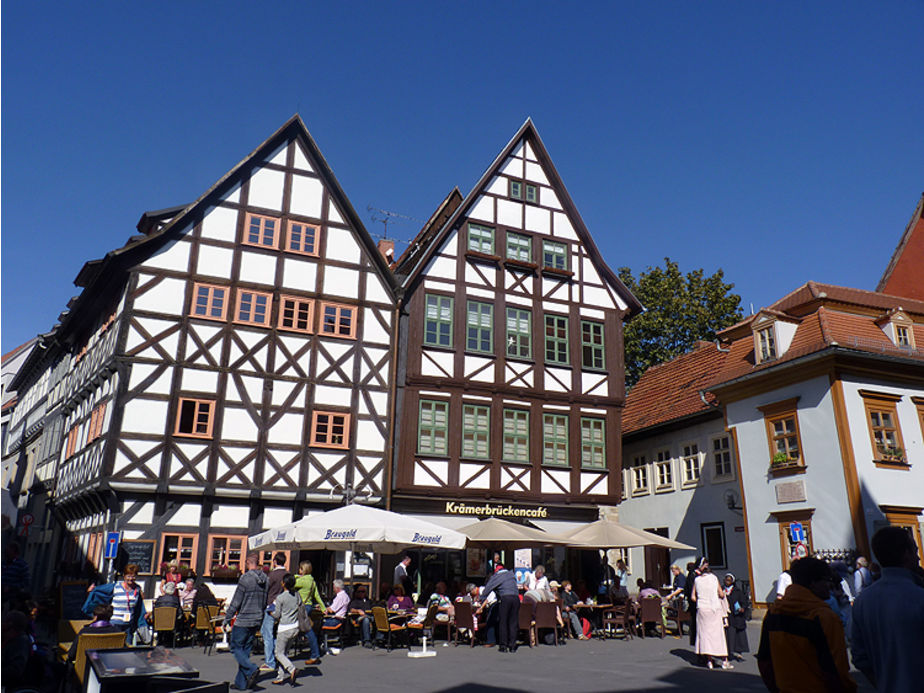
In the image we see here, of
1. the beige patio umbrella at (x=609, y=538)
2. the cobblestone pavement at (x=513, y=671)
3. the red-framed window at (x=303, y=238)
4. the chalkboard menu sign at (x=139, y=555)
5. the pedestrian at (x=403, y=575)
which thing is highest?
the red-framed window at (x=303, y=238)

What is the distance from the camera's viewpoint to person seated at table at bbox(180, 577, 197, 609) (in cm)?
1590

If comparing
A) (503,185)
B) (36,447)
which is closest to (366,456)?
(503,185)

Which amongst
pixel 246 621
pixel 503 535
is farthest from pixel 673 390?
pixel 246 621

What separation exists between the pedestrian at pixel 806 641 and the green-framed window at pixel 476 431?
18049 millimetres

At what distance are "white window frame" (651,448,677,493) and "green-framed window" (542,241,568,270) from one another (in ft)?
25.9

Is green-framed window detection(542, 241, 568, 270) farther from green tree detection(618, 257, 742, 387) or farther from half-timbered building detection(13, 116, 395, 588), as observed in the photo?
green tree detection(618, 257, 742, 387)

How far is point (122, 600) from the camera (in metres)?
12.0

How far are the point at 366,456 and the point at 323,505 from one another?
1.79 metres

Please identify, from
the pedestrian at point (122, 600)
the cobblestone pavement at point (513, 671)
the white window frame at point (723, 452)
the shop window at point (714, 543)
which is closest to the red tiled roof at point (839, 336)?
the white window frame at point (723, 452)

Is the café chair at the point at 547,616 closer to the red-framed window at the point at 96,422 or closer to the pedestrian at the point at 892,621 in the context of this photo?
the pedestrian at the point at 892,621

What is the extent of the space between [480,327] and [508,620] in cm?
1069

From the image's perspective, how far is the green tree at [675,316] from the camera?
38250 millimetres

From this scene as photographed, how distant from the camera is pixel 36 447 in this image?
35.3 meters

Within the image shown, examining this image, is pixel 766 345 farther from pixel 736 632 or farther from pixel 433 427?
pixel 736 632
